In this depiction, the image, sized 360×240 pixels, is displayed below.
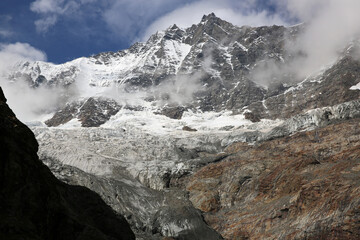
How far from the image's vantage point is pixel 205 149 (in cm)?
10069

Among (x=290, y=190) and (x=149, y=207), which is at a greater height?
(x=149, y=207)

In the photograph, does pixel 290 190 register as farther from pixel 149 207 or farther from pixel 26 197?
pixel 26 197

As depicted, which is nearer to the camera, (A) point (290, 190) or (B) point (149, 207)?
(A) point (290, 190)

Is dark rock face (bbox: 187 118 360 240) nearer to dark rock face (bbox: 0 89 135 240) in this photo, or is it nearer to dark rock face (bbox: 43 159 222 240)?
dark rock face (bbox: 43 159 222 240)

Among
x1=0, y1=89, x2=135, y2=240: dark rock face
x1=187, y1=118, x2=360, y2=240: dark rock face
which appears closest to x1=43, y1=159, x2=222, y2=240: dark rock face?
x1=187, y1=118, x2=360, y2=240: dark rock face

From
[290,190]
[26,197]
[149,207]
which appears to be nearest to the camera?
[26,197]

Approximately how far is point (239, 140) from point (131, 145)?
28.9m

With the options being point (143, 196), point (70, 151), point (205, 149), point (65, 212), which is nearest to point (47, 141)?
point (70, 151)

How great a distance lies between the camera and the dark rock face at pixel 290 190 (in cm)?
3153

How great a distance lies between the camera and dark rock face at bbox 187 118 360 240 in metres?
31.5

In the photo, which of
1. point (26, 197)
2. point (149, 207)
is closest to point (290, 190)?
point (149, 207)

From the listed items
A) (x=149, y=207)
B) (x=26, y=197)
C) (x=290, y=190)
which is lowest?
(x=290, y=190)

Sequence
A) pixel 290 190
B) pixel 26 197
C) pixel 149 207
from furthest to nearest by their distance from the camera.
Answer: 1. pixel 149 207
2. pixel 290 190
3. pixel 26 197

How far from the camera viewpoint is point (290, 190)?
145 feet
